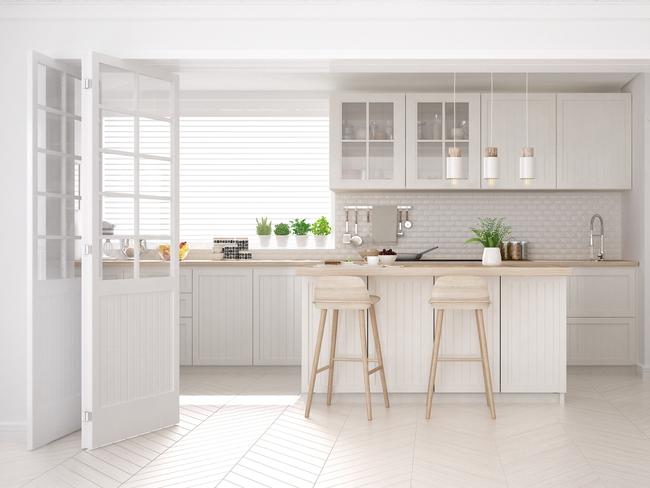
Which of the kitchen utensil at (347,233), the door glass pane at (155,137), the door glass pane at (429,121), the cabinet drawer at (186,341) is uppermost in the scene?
the door glass pane at (429,121)

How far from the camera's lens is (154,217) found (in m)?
4.45

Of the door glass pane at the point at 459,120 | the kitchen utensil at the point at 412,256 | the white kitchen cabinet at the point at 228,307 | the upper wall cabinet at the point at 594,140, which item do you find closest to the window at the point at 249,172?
the white kitchen cabinet at the point at 228,307

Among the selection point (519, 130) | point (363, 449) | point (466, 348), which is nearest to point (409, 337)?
point (466, 348)

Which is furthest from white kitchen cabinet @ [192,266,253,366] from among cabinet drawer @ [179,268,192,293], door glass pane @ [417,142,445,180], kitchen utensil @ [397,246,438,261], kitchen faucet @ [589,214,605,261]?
kitchen faucet @ [589,214,605,261]

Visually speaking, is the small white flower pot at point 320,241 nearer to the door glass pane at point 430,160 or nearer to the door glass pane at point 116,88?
the door glass pane at point 430,160

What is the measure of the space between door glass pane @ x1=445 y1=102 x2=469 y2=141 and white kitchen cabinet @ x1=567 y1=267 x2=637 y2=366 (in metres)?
1.74

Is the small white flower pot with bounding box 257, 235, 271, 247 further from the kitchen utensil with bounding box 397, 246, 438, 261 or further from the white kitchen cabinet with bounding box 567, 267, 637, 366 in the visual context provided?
the white kitchen cabinet with bounding box 567, 267, 637, 366

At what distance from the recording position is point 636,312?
6.59m

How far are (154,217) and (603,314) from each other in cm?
445

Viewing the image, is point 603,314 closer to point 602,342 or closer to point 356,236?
point 602,342

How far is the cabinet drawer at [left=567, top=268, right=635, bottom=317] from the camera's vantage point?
6598mm

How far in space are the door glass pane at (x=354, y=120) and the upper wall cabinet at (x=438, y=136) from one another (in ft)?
1.47

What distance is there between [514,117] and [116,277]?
172 inches

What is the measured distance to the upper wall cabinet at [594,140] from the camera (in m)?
6.81
